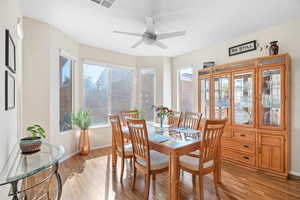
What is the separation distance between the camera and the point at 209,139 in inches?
75.8

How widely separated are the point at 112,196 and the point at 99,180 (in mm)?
527

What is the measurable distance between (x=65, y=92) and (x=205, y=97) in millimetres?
3354

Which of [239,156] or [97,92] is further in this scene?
[97,92]

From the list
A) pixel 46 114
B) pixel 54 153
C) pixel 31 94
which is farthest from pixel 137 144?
pixel 31 94

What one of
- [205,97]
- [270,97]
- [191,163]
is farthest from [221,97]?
[191,163]

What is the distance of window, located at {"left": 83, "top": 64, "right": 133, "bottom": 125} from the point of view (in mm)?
4082

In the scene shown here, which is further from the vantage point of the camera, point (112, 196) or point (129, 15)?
point (129, 15)

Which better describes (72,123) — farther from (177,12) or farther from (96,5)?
(177,12)

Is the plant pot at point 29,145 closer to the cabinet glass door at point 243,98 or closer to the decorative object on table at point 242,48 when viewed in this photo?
the cabinet glass door at point 243,98

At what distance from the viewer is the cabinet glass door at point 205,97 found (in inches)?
145

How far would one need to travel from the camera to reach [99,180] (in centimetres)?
251

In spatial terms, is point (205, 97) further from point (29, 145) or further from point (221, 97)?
point (29, 145)

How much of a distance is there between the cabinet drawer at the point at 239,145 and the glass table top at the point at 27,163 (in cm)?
306

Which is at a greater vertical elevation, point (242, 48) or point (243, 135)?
point (242, 48)
